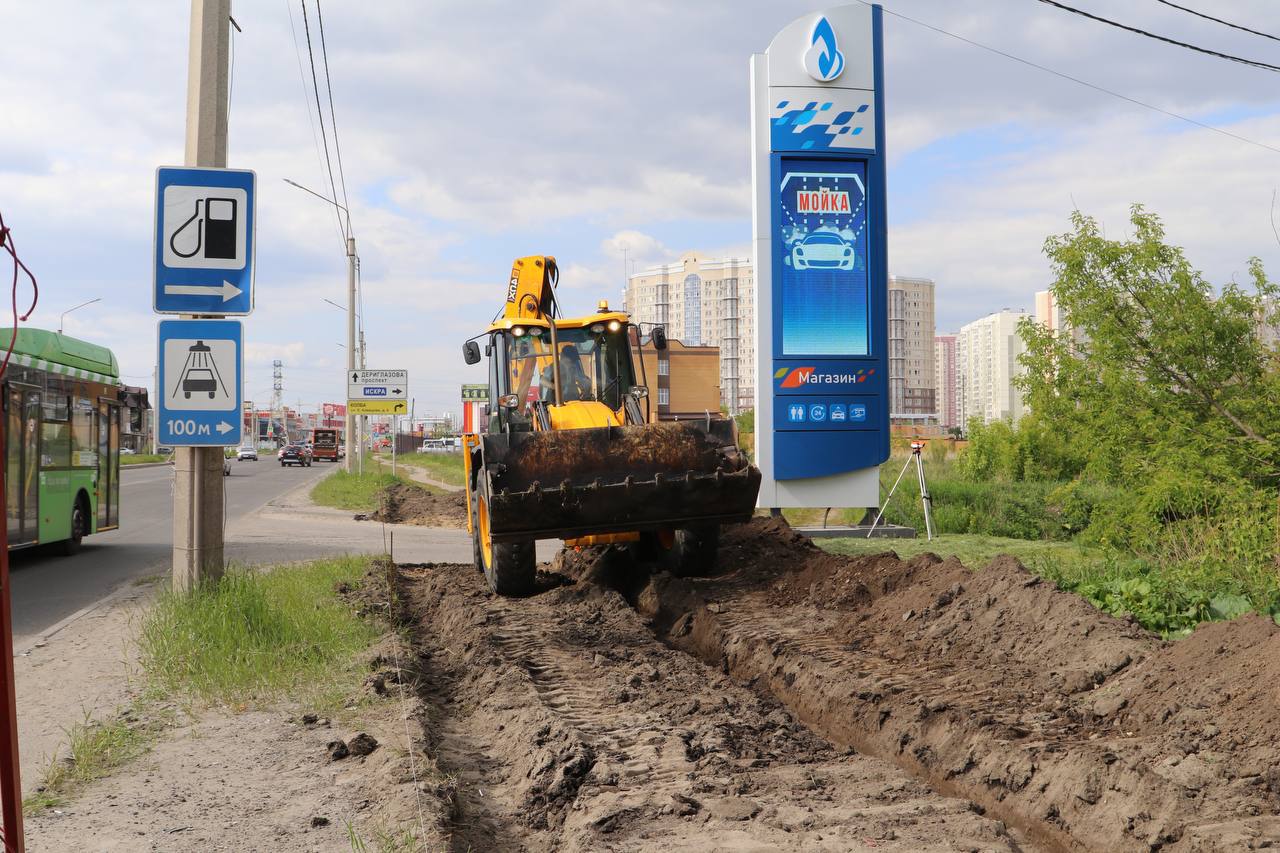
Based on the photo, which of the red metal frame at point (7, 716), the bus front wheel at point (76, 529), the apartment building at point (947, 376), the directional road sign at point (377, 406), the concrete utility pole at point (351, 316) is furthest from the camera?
the apartment building at point (947, 376)

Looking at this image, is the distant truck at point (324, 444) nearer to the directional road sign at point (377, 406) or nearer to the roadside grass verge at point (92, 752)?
the directional road sign at point (377, 406)

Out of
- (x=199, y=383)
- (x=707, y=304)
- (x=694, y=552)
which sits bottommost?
(x=694, y=552)

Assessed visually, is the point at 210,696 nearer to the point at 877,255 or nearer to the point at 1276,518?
the point at 1276,518

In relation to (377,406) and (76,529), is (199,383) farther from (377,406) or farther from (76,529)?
(377,406)

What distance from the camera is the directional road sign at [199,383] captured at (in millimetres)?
8484

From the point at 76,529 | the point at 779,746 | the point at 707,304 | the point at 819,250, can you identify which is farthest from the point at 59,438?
the point at 707,304

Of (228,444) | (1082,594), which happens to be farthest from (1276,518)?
(228,444)

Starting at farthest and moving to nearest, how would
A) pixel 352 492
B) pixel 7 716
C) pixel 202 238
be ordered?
1. pixel 352 492
2. pixel 202 238
3. pixel 7 716

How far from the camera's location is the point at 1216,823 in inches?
164

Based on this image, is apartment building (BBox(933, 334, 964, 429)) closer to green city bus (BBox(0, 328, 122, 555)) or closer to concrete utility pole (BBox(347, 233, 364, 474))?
concrete utility pole (BBox(347, 233, 364, 474))

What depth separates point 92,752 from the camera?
5.39m

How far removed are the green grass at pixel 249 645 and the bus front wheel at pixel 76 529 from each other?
352 inches

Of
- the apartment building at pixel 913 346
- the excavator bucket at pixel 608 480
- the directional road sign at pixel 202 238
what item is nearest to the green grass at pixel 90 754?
the directional road sign at pixel 202 238

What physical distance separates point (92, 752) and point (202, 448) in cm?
379
